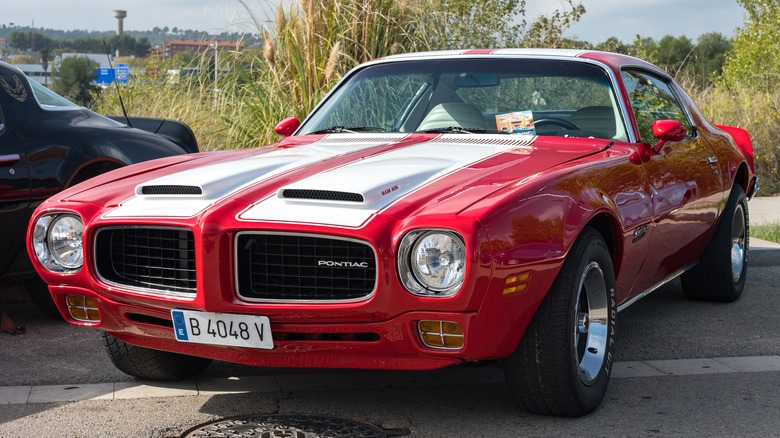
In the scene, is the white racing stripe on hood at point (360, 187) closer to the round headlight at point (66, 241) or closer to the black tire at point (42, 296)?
the round headlight at point (66, 241)

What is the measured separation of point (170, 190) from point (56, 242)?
1.81 ft

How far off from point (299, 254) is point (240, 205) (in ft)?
0.97

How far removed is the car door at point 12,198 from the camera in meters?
5.53

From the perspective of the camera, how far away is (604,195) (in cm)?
440

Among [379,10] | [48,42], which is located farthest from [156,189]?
[48,42]

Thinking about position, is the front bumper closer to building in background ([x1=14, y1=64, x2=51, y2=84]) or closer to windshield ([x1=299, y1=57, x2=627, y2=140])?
windshield ([x1=299, y1=57, x2=627, y2=140])

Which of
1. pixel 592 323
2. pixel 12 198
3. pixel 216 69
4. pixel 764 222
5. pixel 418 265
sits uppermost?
pixel 216 69

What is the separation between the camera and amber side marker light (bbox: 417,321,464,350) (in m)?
3.65

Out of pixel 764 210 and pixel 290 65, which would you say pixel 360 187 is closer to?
pixel 290 65

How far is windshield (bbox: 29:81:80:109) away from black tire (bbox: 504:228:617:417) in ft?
11.3

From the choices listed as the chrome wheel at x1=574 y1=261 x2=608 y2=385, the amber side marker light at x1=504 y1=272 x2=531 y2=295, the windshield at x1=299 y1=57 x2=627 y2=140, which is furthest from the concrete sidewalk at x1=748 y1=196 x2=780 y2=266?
the amber side marker light at x1=504 y1=272 x2=531 y2=295

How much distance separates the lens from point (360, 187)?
3.84m

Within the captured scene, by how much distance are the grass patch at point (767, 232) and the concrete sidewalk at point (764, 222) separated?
0.11 meters

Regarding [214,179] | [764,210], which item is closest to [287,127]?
[214,179]
